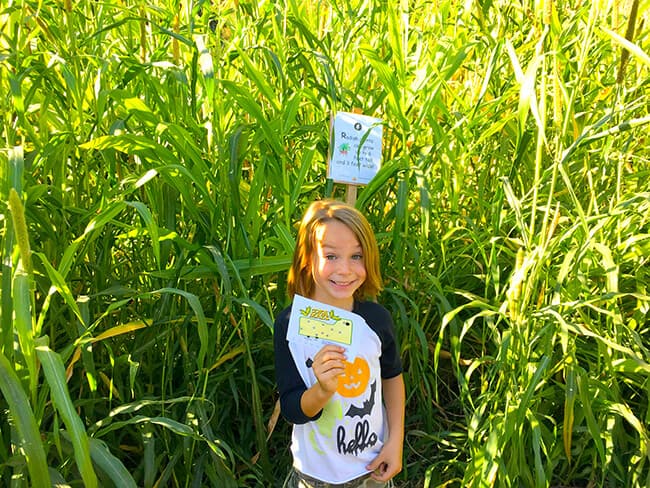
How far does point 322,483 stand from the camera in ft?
4.54

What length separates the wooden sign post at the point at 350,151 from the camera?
5.62 ft

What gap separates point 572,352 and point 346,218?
607 millimetres

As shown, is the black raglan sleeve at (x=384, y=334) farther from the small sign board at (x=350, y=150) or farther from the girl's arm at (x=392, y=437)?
the small sign board at (x=350, y=150)

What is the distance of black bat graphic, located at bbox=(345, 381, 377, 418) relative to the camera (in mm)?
1372

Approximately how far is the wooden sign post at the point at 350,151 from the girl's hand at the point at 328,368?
0.56 meters

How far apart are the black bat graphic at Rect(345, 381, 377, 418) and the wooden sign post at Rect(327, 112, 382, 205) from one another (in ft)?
1.67

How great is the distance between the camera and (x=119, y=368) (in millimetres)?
1697

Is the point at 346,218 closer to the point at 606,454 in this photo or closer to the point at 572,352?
the point at 572,352

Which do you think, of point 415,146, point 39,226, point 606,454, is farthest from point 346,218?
point 606,454

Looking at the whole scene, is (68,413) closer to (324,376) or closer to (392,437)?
(324,376)

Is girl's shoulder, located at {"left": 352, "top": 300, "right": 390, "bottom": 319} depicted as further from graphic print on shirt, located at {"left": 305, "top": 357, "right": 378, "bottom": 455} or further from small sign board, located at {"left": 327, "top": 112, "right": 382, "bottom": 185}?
small sign board, located at {"left": 327, "top": 112, "right": 382, "bottom": 185}

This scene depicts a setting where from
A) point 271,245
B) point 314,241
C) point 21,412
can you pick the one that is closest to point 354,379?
point 314,241

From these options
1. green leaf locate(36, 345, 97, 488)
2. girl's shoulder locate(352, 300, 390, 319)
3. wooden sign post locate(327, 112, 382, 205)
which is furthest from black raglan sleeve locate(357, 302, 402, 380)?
green leaf locate(36, 345, 97, 488)

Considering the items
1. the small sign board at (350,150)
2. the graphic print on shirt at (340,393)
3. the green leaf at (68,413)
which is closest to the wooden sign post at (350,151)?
the small sign board at (350,150)
